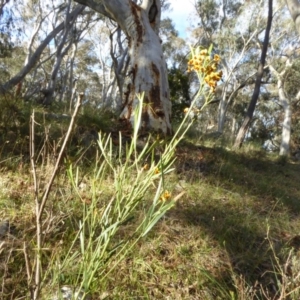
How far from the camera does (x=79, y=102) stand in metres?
0.70

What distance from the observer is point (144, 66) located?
181 inches

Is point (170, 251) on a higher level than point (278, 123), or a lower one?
lower

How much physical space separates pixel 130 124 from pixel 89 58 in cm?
2263

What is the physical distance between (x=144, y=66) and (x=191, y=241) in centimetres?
290

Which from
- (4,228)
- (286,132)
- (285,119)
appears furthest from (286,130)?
(4,228)

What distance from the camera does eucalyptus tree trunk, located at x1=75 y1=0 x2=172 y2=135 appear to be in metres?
4.47

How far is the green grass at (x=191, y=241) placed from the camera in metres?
1.64

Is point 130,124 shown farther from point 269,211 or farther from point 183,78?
point 183,78

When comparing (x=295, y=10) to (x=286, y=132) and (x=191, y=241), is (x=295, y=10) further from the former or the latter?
(x=286, y=132)

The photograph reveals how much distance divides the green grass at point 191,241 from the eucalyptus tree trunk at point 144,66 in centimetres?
104

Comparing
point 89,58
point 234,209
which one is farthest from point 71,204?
point 89,58

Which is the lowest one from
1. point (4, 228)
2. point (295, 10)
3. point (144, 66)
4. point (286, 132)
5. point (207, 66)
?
point (4, 228)

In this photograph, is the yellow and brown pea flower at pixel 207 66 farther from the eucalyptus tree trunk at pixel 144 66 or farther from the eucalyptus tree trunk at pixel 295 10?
the eucalyptus tree trunk at pixel 144 66

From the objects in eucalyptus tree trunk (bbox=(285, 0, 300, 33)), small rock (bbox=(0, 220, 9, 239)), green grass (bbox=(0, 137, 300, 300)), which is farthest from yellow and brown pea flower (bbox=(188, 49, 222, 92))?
eucalyptus tree trunk (bbox=(285, 0, 300, 33))
